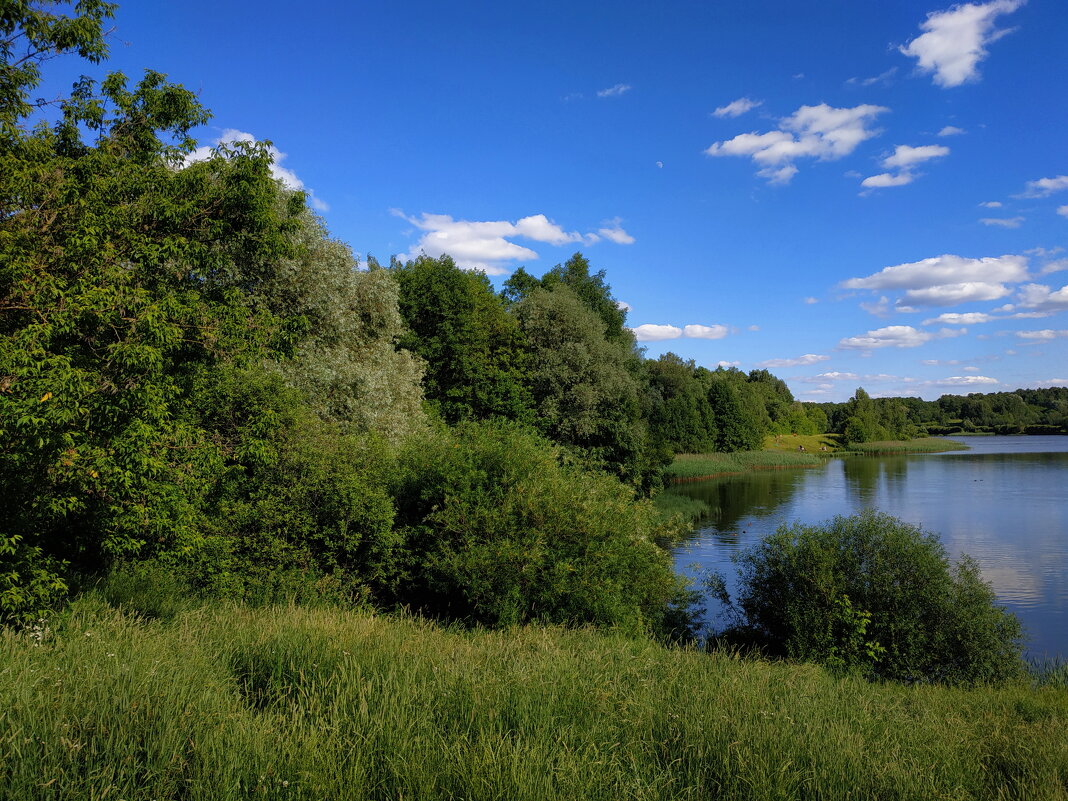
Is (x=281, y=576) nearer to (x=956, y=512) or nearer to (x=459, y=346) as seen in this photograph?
(x=459, y=346)

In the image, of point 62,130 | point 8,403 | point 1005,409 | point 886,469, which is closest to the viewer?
point 8,403

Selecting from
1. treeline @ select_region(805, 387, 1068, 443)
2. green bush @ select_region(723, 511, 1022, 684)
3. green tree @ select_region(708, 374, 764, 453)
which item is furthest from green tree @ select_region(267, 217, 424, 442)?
treeline @ select_region(805, 387, 1068, 443)

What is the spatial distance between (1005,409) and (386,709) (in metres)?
198

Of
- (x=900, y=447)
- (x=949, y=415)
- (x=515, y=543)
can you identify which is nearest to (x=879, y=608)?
(x=515, y=543)

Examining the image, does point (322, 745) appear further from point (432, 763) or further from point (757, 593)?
point (757, 593)

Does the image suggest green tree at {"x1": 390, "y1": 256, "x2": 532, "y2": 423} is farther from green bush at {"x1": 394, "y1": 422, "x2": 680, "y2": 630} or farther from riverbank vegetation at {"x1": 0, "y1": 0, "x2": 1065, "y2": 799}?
green bush at {"x1": 394, "y1": 422, "x2": 680, "y2": 630}

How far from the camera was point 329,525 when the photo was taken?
1405 cm

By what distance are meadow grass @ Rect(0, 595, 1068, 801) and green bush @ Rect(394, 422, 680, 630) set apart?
256 inches

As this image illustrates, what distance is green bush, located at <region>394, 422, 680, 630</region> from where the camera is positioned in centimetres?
1309

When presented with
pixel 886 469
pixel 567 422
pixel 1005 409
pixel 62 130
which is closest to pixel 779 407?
pixel 886 469

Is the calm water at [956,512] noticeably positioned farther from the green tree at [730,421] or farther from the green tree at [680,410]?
the green tree at [730,421]

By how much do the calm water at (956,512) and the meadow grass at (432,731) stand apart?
12.5 m

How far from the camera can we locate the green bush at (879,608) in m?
13.4

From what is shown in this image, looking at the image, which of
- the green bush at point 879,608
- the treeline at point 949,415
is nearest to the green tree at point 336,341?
the green bush at point 879,608
